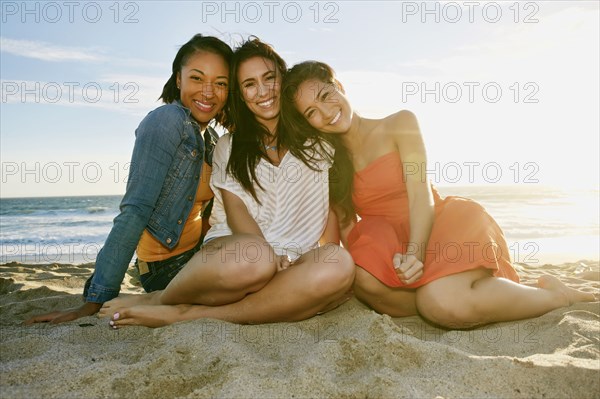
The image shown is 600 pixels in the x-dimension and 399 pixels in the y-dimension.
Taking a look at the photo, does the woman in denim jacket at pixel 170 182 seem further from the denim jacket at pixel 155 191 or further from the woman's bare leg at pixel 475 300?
the woman's bare leg at pixel 475 300

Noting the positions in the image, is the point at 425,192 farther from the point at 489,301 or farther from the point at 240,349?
the point at 240,349

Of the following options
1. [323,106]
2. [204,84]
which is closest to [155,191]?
[204,84]

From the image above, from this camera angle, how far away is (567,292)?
2664 millimetres

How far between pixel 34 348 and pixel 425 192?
2001 millimetres

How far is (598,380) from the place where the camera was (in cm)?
158

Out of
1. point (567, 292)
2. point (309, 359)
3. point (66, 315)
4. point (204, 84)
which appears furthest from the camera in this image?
point (204, 84)

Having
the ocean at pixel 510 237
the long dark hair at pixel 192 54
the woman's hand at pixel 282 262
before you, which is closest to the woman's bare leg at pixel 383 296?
the woman's hand at pixel 282 262

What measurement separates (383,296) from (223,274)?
0.84m

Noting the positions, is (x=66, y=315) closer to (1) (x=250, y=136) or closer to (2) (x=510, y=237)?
(1) (x=250, y=136)

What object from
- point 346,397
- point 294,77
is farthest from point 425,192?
point 346,397

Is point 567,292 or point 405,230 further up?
point 405,230

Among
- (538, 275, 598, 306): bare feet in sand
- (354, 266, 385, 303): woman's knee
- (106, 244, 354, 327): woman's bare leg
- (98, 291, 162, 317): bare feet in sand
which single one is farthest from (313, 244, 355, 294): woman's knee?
(538, 275, 598, 306): bare feet in sand

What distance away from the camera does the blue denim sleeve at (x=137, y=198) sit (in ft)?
8.50

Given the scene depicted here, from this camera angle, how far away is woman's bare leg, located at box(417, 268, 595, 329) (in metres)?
2.35
